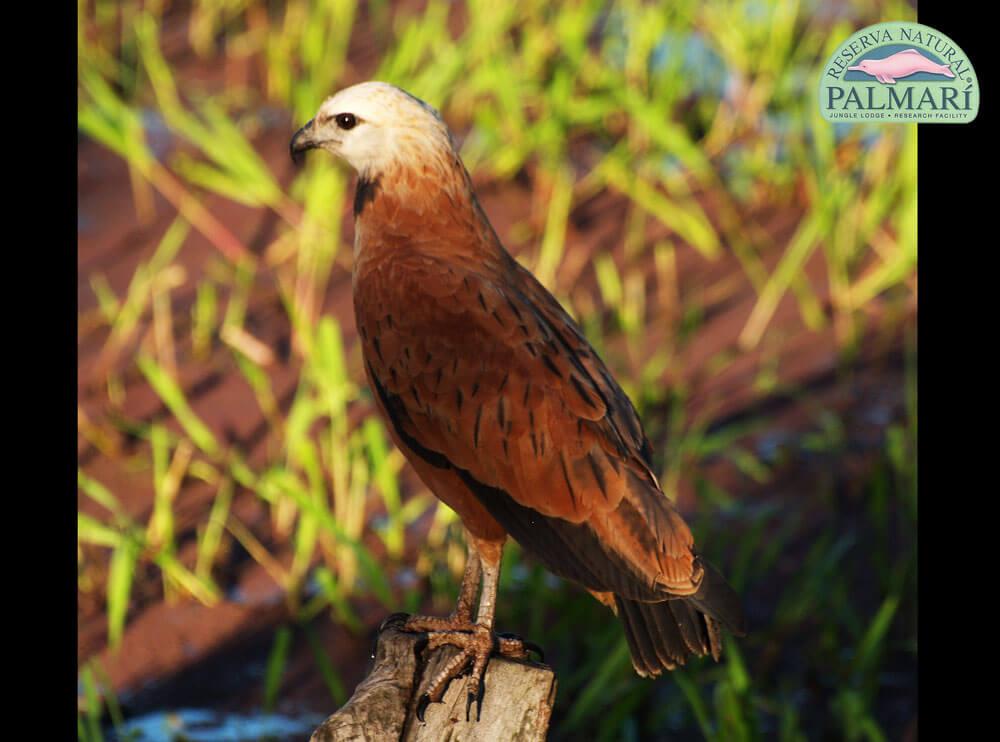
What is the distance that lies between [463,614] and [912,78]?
2.11 metres

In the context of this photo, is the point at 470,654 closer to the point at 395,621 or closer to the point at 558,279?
the point at 395,621

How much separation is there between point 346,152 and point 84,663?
219 centimetres

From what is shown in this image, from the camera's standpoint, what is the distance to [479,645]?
311cm

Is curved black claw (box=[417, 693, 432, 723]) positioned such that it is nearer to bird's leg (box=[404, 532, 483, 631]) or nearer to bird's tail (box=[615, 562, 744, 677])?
bird's leg (box=[404, 532, 483, 631])

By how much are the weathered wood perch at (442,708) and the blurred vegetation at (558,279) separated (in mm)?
1098

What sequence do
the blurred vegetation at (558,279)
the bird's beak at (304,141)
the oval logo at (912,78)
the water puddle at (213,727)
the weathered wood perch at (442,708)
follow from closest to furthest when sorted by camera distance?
the weathered wood perch at (442,708), the bird's beak at (304,141), the oval logo at (912,78), the water puddle at (213,727), the blurred vegetation at (558,279)

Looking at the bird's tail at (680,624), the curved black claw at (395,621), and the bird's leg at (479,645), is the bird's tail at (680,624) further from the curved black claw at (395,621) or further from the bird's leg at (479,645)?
the curved black claw at (395,621)

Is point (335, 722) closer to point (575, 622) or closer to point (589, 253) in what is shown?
point (575, 622)

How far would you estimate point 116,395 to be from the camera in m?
5.98

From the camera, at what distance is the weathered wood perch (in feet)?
9.64

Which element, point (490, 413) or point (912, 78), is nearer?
point (490, 413)

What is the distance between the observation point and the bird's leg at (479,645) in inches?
120

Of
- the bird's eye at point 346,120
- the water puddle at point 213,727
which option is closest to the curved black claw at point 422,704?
the bird's eye at point 346,120

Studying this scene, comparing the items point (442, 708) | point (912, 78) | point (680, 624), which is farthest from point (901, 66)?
point (442, 708)
